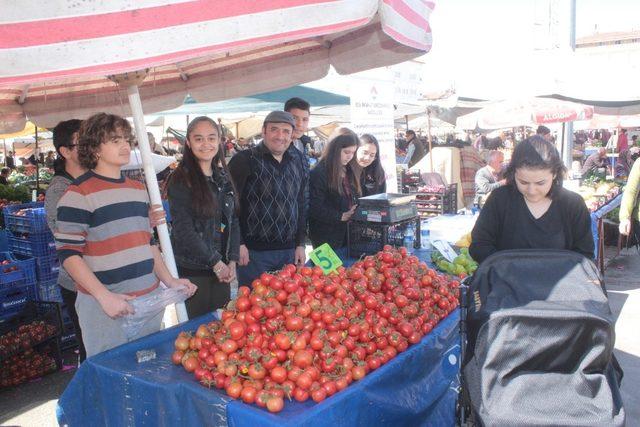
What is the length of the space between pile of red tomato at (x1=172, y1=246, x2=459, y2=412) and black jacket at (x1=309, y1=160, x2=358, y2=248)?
4.60 ft

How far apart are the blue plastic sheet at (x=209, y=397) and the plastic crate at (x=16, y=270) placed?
6.90 feet

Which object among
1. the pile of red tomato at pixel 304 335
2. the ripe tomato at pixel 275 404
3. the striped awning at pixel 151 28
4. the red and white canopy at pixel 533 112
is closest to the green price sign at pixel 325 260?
the pile of red tomato at pixel 304 335

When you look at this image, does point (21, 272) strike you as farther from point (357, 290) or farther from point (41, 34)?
point (41, 34)

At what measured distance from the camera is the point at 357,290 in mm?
2703

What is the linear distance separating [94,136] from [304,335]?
1438mm

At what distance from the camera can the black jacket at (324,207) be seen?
426 centimetres

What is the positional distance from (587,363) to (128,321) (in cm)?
214

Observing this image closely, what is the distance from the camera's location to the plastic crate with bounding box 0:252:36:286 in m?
4.19

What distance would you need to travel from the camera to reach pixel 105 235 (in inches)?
99.5

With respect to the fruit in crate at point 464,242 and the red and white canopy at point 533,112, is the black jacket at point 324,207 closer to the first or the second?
the fruit in crate at point 464,242

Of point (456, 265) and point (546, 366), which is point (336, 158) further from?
point (546, 366)

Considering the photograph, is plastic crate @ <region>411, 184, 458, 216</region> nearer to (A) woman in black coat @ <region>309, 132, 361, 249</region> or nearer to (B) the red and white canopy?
(B) the red and white canopy

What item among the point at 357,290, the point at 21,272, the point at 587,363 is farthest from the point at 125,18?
the point at 21,272

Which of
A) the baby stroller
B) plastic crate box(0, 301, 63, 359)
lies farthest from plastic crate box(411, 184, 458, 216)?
the baby stroller
